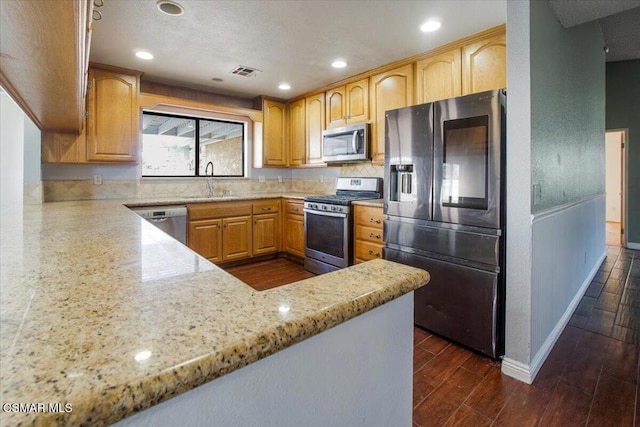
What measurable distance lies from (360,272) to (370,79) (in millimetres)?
3341

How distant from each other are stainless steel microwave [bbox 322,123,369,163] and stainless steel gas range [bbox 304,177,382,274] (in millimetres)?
323

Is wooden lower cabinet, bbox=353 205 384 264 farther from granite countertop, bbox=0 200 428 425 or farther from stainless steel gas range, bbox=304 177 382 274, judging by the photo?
granite countertop, bbox=0 200 428 425

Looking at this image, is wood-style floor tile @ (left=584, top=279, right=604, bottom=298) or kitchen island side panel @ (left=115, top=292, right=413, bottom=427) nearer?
kitchen island side panel @ (left=115, top=292, right=413, bottom=427)

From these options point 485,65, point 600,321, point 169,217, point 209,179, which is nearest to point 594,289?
point 600,321

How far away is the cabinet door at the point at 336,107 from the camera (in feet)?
13.1

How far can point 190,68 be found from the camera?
3479 mm

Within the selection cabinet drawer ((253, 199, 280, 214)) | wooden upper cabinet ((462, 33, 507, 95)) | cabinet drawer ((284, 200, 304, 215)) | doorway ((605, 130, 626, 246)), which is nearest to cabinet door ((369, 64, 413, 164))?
wooden upper cabinet ((462, 33, 507, 95))

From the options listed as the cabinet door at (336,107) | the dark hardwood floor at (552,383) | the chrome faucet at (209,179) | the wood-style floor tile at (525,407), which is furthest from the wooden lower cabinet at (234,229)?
the wood-style floor tile at (525,407)

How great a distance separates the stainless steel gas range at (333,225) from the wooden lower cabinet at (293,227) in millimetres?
220

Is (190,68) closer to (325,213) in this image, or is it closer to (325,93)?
(325,93)

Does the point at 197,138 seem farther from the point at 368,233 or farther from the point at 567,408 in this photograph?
the point at 567,408

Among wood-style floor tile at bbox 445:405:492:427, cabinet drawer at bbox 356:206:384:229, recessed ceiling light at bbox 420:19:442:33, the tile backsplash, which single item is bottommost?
wood-style floor tile at bbox 445:405:492:427

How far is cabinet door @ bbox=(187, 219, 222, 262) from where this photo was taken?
372cm

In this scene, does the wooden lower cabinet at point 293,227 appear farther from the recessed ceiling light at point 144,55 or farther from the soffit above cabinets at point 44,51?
the soffit above cabinets at point 44,51
